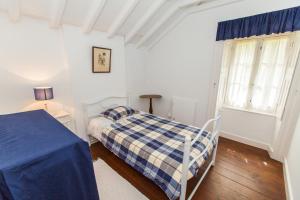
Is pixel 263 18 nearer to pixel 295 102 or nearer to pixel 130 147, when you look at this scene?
pixel 295 102

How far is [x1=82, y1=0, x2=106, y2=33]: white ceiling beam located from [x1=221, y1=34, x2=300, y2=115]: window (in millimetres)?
2515

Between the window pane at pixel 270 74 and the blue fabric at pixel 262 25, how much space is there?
0.72 m

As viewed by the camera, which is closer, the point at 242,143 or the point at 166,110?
the point at 242,143

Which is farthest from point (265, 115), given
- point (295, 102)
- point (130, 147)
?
point (130, 147)

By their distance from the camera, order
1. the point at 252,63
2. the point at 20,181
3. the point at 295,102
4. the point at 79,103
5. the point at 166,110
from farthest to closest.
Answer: the point at 166,110, the point at 252,63, the point at 79,103, the point at 295,102, the point at 20,181

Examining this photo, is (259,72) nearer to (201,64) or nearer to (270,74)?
(270,74)

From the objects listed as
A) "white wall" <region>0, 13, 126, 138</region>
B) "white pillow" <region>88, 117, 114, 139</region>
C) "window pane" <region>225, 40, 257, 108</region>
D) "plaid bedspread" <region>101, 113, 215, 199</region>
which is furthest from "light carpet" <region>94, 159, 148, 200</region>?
"window pane" <region>225, 40, 257, 108</region>

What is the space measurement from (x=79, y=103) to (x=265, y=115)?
151 inches

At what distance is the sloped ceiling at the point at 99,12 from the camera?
2.03 metres

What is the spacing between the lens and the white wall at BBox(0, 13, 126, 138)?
2.15 meters

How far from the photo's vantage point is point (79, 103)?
2.86 meters

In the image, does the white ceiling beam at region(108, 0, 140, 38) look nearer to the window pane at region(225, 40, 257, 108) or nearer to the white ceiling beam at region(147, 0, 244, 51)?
the white ceiling beam at region(147, 0, 244, 51)

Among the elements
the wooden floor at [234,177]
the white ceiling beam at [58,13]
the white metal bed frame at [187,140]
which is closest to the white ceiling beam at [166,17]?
Result: the white metal bed frame at [187,140]

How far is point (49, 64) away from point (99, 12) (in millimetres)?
1285
